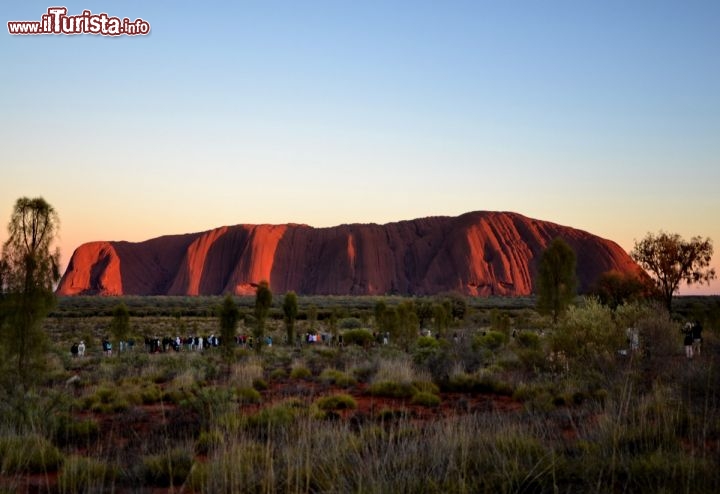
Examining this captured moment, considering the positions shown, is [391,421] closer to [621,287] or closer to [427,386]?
[427,386]

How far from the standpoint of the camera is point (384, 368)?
18047 mm

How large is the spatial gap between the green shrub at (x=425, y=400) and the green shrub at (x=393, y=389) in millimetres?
1234

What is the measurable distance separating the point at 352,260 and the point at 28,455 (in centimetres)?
12439

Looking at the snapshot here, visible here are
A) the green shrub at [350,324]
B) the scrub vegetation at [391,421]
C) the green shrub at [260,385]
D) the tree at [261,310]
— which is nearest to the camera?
the scrub vegetation at [391,421]

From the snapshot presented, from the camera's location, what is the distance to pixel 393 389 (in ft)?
50.0

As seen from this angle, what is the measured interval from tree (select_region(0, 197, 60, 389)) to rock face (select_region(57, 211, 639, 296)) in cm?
11436

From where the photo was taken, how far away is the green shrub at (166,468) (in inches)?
287

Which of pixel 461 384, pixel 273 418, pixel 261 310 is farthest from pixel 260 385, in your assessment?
pixel 261 310

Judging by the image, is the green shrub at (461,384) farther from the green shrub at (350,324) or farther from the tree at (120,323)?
the green shrub at (350,324)

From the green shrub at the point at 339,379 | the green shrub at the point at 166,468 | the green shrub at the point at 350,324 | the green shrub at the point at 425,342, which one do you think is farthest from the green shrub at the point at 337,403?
the green shrub at the point at 350,324

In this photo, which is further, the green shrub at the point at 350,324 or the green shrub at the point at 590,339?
the green shrub at the point at 350,324

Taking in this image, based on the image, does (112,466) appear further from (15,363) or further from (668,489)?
(668,489)

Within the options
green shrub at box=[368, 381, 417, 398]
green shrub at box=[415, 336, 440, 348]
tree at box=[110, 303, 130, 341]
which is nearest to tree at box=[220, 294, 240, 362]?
tree at box=[110, 303, 130, 341]

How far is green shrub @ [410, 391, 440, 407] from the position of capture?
1344 centimetres
